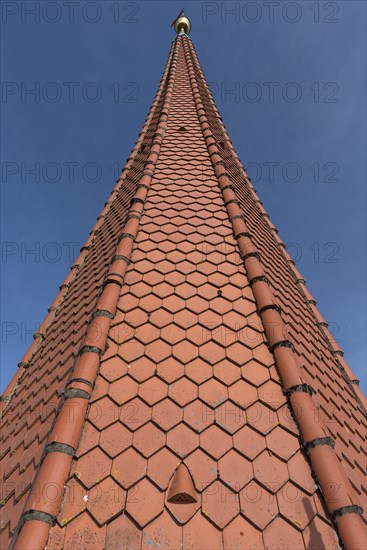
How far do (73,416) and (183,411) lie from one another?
0.79 metres

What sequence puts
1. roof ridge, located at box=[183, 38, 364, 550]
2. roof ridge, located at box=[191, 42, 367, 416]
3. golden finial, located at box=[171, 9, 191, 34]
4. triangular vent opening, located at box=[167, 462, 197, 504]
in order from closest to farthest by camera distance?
roof ridge, located at box=[183, 38, 364, 550] → triangular vent opening, located at box=[167, 462, 197, 504] → roof ridge, located at box=[191, 42, 367, 416] → golden finial, located at box=[171, 9, 191, 34]

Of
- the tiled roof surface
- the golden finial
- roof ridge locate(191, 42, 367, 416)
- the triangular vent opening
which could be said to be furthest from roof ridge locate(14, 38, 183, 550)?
the golden finial

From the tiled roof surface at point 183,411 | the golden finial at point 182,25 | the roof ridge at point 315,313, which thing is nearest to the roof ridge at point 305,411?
the tiled roof surface at point 183,411

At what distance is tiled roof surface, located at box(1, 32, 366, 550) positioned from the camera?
2385mm

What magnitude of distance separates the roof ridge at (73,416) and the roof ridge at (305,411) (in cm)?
137

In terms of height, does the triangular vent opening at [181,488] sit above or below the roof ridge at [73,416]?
below

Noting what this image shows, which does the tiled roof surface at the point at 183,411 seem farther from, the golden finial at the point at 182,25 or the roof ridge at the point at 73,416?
the golden finial at the point at 182,25

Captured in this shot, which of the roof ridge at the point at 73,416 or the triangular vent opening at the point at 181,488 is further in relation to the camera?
the triangular vent opening at the point at 181,488

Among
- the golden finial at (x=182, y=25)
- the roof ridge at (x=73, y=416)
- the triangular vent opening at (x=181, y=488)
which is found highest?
the golden finial at (x=182, y=25)

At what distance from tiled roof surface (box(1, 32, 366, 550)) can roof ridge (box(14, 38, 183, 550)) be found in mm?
11

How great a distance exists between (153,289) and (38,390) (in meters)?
1.54

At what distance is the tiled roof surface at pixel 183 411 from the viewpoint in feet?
7.82

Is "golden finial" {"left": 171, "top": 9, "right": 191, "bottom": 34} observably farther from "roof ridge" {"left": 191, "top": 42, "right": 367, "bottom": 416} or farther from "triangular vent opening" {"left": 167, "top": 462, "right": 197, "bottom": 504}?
"triangular vent opening" {"left": 167, "top": 462, "right": 197, "bottom": 504}

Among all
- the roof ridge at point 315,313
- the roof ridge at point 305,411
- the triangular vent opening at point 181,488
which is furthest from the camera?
the roof ridge at point 315,313
